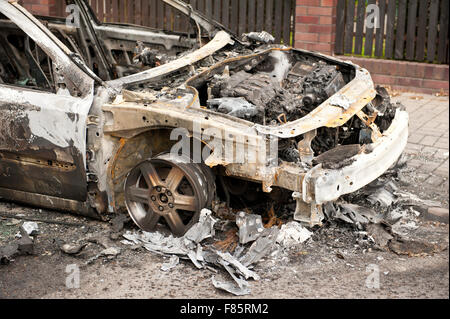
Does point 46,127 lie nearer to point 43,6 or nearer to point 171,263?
point 171,263

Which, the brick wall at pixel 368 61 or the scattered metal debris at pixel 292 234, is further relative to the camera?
the brick wall at pixel 368 61

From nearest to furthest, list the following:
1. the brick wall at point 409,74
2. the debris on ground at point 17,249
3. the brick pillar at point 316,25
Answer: the debris on ground at point 17,249 → the brick wall at point 409,74 → the brick pillar at point 316,25

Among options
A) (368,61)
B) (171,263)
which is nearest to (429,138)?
(368,61)

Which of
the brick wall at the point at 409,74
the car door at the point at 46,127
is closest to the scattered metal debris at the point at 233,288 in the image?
the car door at the point at 46,127

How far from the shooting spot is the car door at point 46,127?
213 inches

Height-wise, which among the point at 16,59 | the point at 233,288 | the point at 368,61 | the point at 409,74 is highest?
the point at 16,59

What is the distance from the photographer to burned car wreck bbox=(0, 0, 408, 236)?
5062 millimetres

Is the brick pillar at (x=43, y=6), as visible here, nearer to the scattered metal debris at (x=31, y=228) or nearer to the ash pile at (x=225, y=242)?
the scattered metal debris at (x=31, y=228)

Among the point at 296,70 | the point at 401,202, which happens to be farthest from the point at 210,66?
the point at 401,202

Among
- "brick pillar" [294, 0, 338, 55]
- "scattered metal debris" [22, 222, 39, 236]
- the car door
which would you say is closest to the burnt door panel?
the car door

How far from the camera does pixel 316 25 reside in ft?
34.2

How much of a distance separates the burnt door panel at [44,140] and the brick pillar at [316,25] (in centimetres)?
575

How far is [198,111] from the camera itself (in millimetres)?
5223

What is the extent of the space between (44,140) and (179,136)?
1095mm
